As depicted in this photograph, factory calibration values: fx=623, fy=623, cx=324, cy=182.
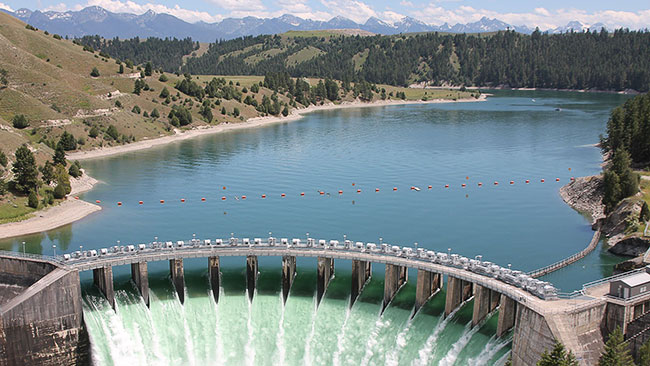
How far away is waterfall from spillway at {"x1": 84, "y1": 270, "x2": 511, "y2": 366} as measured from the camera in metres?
60.2

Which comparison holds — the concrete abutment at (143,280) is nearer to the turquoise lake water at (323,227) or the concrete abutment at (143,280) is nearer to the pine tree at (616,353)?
the turquoise lake water at (323,227)

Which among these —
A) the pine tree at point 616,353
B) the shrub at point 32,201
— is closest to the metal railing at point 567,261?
the pine tree at point 616,353

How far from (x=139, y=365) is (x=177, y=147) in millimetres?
137292

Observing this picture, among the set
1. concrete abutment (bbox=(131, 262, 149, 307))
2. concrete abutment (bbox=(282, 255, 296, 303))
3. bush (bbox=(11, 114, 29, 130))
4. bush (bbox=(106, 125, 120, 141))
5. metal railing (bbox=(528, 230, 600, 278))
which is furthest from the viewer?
bush (bbox=(106, 125, 120, 141))

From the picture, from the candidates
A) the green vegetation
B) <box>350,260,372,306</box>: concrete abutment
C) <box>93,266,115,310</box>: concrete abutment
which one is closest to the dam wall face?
<box>93,266,115,310</box>: concrete abutment

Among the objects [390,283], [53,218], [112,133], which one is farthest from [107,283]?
[112,133]

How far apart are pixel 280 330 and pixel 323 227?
1422 inches

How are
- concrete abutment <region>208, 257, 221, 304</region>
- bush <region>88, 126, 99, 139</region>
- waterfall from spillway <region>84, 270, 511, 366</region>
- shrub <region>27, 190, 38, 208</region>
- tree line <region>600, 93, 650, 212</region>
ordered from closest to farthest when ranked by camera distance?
1. waterfall from spillway <region>84, 270, 511, 366</region>
2. concrete abutment <region>208, 257, 221, 304</region>
3. tree line <region>600, 93, 650, 212</region>
4. shrub <region>27, 190, 38, 208</region>
5. bush <region>88, 126, 99, 139</region>

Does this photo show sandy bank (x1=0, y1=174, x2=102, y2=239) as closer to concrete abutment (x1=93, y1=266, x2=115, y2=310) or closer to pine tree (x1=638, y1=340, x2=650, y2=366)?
concrete abutment (x1=93, y1=266, x2=115, y2=310)

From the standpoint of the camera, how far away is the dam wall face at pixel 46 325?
58.5 metres

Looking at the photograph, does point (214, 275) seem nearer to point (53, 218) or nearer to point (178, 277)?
point (178, 277)

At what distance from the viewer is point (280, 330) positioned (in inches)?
2559

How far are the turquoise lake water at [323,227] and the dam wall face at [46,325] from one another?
2.20 m

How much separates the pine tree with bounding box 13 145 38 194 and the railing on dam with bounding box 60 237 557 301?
1709 inches
